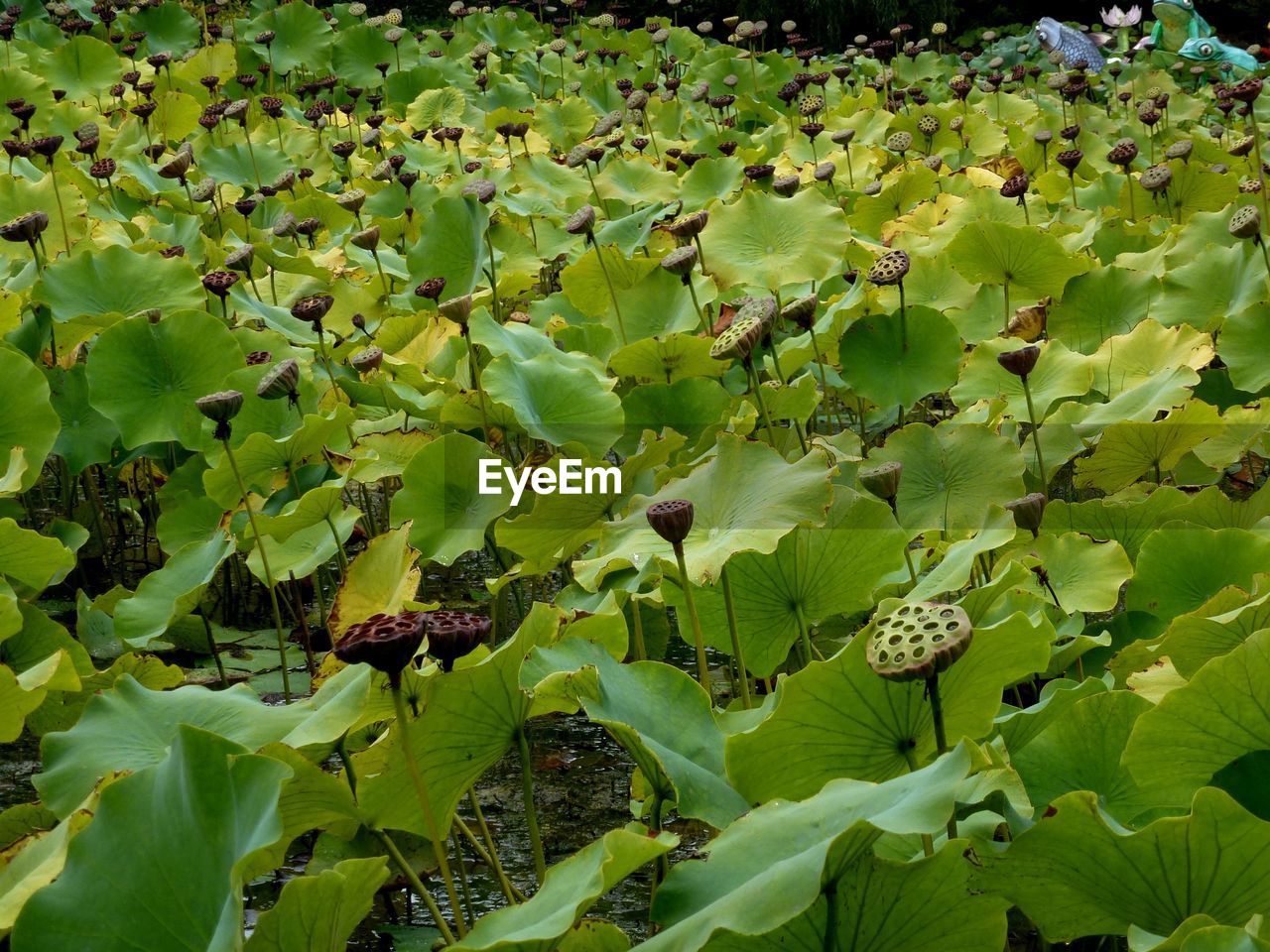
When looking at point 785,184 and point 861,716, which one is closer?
point 861,716

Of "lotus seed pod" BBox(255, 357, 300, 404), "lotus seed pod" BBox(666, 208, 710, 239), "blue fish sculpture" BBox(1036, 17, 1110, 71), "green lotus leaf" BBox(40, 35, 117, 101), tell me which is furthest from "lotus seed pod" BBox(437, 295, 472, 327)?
"blue fish sculpture" BBox(1036, 17, 1110, 71)

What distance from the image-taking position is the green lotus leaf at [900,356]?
1.76m

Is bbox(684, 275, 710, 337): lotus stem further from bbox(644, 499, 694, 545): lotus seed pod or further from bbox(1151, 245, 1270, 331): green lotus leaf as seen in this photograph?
bbox(644, 499, 694, 545): lotus seed pod

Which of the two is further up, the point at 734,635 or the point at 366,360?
the point at 734,635

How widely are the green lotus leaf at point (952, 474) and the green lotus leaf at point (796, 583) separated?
23 cm

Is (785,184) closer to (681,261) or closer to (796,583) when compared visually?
(681,261)

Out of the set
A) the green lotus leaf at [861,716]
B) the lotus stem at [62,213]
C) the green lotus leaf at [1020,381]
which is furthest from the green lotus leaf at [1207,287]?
the lotus stem at [62,213]

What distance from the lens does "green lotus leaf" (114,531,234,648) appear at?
1.41m

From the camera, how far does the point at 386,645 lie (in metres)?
0.76

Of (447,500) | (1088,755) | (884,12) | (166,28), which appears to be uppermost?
(1088,755)

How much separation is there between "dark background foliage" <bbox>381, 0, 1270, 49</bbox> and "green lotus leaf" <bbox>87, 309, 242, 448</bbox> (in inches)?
184

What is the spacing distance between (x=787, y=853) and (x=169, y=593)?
949mm

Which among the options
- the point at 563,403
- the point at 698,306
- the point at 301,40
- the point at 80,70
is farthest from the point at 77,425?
the point at 301,40

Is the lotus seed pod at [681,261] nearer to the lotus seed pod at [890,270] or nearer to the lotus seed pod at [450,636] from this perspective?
the lotus seed pod at [890,270]
